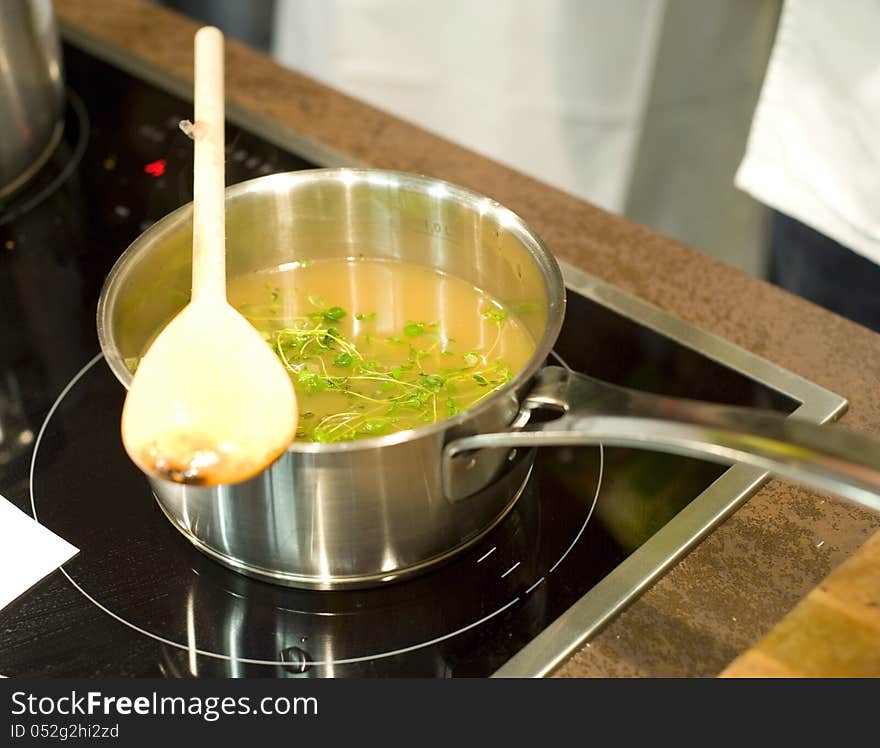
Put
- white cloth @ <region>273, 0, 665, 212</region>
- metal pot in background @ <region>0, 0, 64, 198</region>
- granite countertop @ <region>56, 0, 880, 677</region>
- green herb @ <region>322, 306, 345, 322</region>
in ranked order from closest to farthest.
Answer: granite countertop @ <region>56, 0, 880, 677</region> < green herb @ <region>322, 306, 345, 322</region> < metal pot in background @ <region>0, 0, 64, 198</region> < white cloth @ <region>273, 0, 665, 212</region>

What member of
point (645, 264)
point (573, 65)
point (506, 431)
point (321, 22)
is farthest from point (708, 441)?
point (321, 22)

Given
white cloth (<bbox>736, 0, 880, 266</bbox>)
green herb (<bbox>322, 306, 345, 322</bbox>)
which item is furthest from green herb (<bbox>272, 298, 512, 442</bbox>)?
white cloth (<bbox>736, 0, 880, 266</bbox>)

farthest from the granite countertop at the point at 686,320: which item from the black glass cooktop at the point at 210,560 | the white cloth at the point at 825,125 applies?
the white cloth at the point at 825,125

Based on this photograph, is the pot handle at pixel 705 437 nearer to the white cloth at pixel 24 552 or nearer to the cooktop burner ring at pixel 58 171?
the white cloth at pixel 24 552

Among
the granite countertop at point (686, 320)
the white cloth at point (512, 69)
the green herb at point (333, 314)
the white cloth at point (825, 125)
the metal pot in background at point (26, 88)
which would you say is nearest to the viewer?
the granite countertop at point (686, 320)

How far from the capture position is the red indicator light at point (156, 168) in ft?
2.98

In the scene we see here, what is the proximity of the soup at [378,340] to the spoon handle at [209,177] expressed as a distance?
8 cm

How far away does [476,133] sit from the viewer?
1.42m

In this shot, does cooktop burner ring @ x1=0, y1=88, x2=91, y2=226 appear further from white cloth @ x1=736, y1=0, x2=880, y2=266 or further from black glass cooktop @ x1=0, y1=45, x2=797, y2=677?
white cloth @ x1=736, y1=0, x2=880, y2=266

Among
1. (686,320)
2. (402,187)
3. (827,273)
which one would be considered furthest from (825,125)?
(402,187)

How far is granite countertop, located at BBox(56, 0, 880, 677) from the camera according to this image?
579mm

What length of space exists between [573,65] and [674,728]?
3.17 ft

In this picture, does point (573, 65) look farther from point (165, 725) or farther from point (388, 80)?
point (165, 725)

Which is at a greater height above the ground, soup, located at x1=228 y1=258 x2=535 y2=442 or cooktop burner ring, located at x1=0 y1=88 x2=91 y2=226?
cooktop burner ring, located at x1=0 y1=88 x2=91 y2=226
